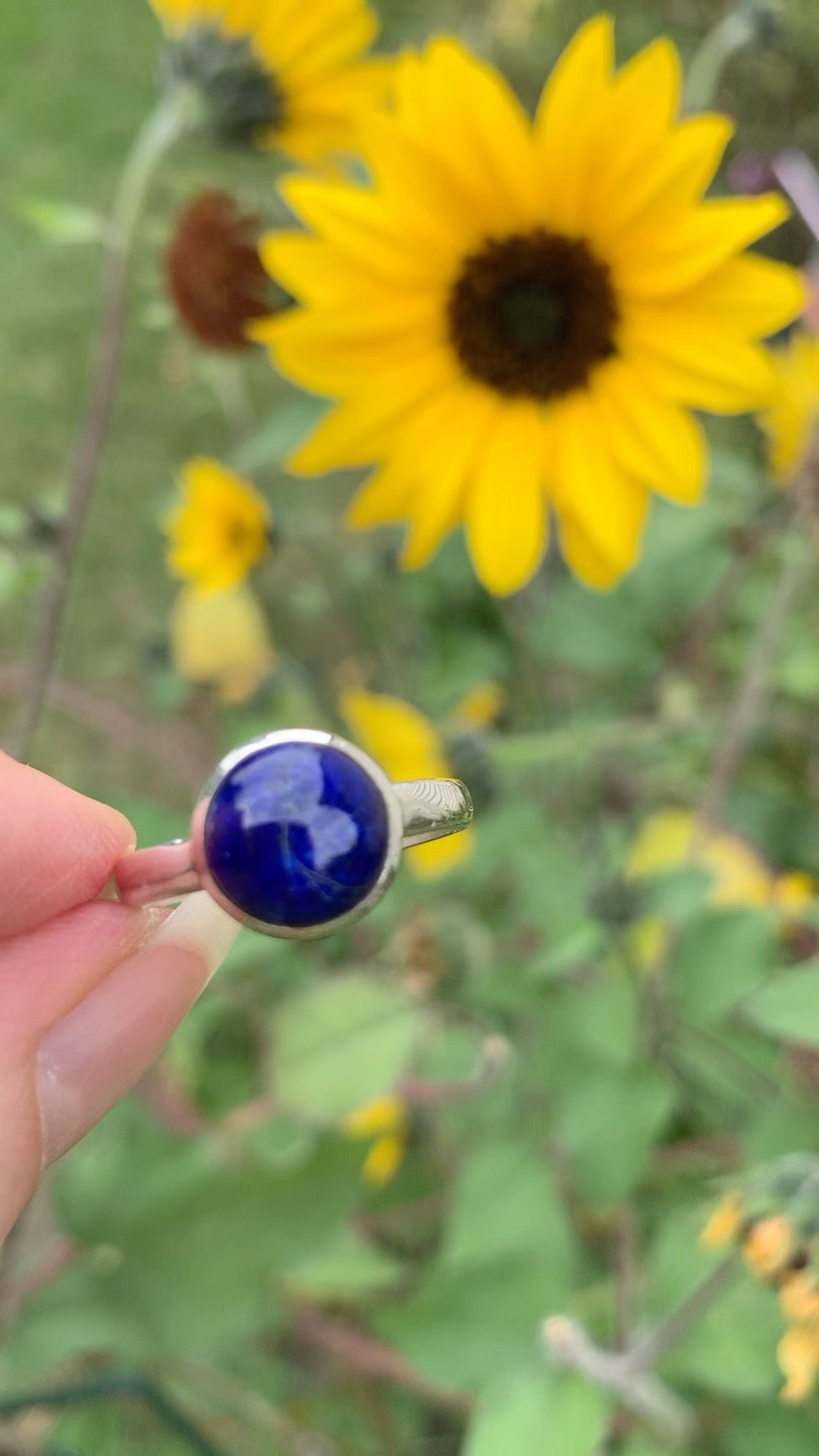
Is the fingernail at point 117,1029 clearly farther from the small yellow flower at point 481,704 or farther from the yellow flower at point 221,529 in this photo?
the small yellow flower at point 481,704

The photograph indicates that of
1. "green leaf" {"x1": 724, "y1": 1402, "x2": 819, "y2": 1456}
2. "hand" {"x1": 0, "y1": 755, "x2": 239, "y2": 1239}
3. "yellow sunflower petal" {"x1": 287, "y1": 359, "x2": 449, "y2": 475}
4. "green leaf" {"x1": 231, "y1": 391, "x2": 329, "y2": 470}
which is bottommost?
"green leaf" {"x1": 724, "y1": 1402, "x2": 819, "y2": 1456}

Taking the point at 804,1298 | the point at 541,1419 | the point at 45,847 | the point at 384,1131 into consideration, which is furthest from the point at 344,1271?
the point at 45,847

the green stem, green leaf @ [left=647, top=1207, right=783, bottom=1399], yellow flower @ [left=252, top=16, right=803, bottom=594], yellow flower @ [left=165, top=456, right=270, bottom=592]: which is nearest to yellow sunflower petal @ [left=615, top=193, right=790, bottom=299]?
yellow flower @ [left=252, top=16, right=803, bottom=594]

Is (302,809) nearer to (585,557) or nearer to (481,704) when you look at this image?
(585,557)

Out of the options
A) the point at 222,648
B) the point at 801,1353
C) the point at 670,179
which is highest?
the point at 670,179

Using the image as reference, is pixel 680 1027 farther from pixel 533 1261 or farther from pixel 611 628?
pixel 611 628

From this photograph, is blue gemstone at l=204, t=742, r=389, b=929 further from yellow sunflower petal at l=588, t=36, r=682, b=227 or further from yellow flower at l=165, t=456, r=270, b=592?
yellow flower at l=165, t=456, r=270, b=592

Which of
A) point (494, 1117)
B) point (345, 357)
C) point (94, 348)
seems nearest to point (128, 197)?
point (345, 357)
